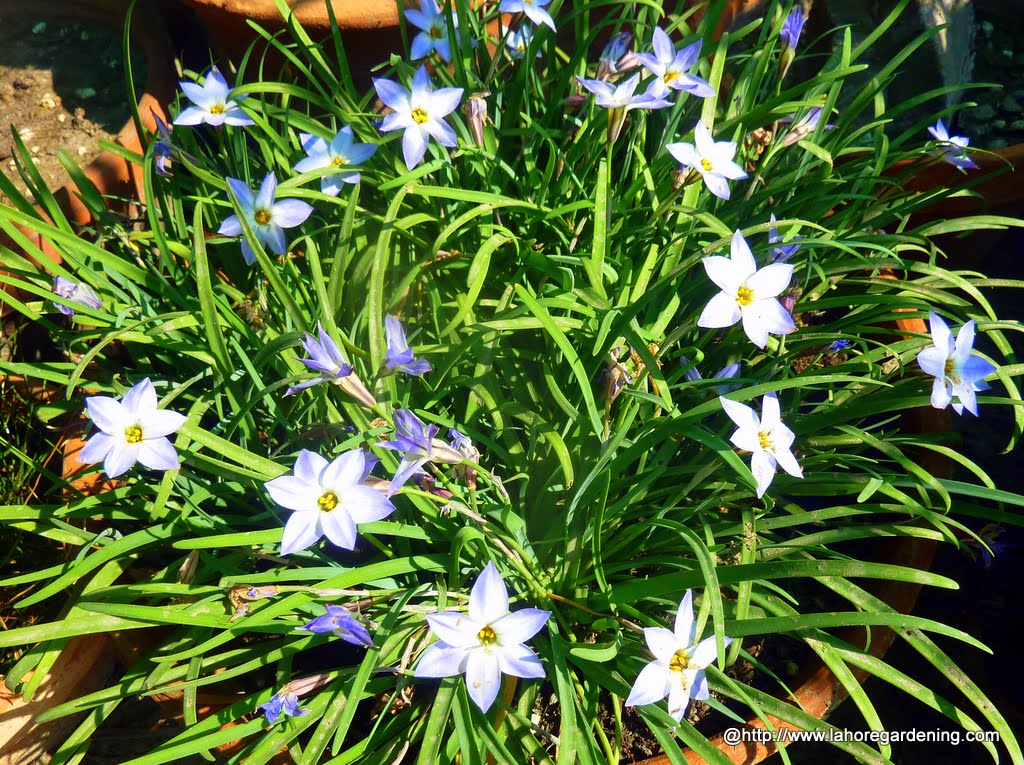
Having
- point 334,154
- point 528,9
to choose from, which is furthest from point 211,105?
point 528,9

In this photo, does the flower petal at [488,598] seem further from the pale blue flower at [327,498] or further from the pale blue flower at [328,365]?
the pale blue flower at [328,365]

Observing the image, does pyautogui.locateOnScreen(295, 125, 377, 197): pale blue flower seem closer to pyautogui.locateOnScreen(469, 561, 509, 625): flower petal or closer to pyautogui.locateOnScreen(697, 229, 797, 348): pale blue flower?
pyautogui.locateOnScreen(697, 229, 797, 348): pale blue flower

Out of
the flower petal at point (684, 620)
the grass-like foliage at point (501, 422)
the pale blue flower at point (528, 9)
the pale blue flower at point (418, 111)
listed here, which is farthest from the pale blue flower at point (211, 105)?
the flower petal at point (684, 620)

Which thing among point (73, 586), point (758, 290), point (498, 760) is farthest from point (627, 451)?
point (73, 586)

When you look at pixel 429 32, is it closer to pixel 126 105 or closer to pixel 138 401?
pixel 138 401

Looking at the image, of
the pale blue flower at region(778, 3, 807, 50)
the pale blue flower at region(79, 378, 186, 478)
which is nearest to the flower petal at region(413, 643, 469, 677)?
the pale blue flower at region(79, 378, 186, 478)

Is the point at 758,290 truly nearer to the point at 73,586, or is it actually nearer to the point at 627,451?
the point at 627,451

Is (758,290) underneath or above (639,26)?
underneath
